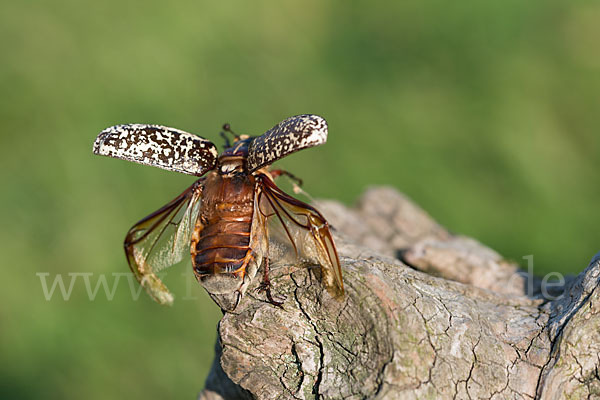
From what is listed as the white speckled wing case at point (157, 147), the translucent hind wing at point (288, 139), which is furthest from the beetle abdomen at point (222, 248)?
the white speckled wing case at point (157, 147)

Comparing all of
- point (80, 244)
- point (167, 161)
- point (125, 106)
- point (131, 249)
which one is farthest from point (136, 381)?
point (125, 106)

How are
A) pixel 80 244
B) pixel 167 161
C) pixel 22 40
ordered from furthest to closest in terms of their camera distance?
pixel 22 40
pixel 80 244
pixel 167 161

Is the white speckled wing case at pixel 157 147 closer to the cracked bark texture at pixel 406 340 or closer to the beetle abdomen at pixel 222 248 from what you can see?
the beetle abdomen at pixel 222 248

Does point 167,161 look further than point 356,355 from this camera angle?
Yes

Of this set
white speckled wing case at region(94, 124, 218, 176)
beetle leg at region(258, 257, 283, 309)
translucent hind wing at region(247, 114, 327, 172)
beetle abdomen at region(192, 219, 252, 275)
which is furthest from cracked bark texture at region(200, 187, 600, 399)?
white speckled wing case at region(94, 124, 218, 176)

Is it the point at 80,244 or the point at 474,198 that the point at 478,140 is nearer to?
the point at 474,198

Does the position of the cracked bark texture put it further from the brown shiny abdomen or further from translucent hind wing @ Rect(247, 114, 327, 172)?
translucent hind wing @ Rect(247, 114, 327, 172)
